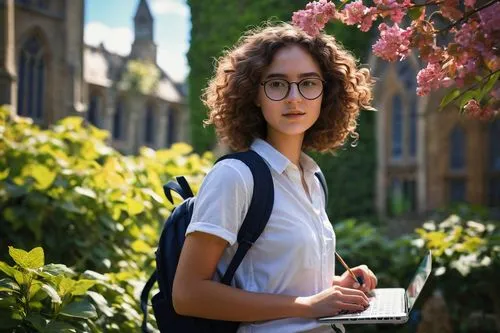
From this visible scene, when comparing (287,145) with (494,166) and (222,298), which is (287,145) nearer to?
(222,298)

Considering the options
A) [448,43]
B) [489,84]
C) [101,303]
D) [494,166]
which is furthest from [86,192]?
[494,166]

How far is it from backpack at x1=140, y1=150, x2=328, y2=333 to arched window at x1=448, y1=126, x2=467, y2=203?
13868 millimetres

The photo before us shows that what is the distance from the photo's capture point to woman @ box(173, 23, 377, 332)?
1908 millimetres

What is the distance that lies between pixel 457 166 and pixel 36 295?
46.0 feet

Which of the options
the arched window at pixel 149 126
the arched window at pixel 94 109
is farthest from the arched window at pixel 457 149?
the arched window at pixel 149 126

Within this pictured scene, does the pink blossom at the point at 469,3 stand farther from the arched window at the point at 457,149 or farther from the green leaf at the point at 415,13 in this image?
the arched window at the point at 457,149

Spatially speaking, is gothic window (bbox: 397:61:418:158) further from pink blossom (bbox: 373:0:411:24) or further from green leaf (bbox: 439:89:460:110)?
pink blossom (bbox: 373:0:411:24)

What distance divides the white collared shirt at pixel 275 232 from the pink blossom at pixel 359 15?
43 cm

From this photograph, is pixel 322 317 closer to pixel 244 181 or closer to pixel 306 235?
pixel 306 235

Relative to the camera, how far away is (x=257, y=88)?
86.3 inches

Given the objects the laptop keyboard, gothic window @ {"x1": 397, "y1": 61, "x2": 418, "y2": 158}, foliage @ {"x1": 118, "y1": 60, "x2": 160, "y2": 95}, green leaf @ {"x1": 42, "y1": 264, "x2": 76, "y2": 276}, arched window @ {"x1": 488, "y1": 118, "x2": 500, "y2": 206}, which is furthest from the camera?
Answer: foliage @ {"x1": 118, "y1": 60, "x2": 160, "y2": 95}

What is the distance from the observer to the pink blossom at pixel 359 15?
197 centimetres

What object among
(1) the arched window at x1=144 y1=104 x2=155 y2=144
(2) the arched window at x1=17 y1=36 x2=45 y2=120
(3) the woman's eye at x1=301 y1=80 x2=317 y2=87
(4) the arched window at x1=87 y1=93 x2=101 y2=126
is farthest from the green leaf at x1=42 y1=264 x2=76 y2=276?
(1) the arched window at x1=144 y1=104 x2=155 y2=144

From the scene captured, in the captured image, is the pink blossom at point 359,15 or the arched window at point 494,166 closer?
the pink blossom at point 359,15
